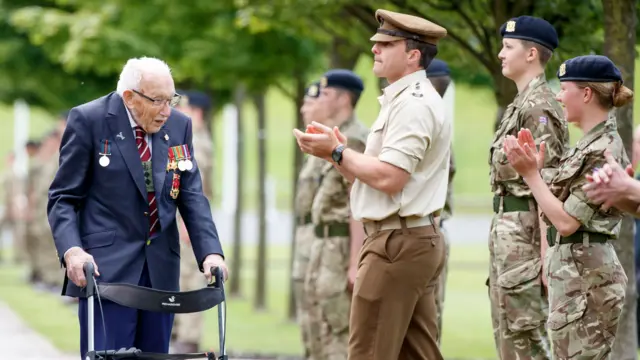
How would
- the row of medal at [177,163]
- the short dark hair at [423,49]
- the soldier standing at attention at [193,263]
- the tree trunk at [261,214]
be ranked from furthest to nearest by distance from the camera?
1. the tree trunk at [261,214]
2. the soldier standing at attention at [193,263]
3. the row of medal at [177,163]
4. the short dark hair at [423,49]

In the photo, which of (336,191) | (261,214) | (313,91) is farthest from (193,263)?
(261,214)

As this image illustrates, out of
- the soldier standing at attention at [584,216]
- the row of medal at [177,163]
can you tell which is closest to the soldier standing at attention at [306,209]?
the row of medal at [177,163]

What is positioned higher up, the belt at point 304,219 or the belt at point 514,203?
the belt at point 514,203

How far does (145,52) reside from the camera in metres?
17.5

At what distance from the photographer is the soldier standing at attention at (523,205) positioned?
8023mm

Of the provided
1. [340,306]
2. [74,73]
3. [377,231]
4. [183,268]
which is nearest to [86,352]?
[377,231]

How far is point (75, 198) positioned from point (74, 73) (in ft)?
51.5

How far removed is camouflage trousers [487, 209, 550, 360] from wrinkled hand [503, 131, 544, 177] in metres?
0.96

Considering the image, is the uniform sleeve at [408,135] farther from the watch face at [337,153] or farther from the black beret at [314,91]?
the black beret at [314,91]

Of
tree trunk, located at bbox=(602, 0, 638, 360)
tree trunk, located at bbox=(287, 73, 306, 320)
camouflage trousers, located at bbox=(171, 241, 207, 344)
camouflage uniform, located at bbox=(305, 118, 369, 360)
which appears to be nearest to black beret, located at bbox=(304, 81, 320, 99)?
camouflage uniform, located at bbox=(305, 118, 369, 360)

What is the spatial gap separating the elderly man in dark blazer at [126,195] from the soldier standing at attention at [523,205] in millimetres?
1716

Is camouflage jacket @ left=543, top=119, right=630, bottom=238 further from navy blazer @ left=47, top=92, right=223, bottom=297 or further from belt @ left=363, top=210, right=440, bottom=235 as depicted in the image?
navy blazer @ left=47, top=92, right=223, bottom=297

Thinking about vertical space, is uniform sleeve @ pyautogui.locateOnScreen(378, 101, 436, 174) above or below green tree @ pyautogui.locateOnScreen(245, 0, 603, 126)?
below

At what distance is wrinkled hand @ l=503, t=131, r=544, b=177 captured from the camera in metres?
7.11
